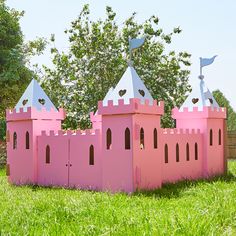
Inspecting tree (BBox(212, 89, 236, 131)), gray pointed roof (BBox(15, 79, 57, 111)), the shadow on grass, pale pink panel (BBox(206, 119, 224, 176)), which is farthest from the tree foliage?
tree (BBox(212, 89, 236, 131))

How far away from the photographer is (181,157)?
539 inches

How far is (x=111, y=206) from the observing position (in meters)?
8.43

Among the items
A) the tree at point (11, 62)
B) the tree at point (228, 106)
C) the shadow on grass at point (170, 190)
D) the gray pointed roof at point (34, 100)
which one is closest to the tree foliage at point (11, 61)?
the tree at point (11, 62)

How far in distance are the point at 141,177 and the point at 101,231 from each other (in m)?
4.44

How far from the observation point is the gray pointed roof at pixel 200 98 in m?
14.8

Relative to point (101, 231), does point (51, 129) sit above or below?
above

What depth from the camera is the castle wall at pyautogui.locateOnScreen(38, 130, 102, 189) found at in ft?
39.5

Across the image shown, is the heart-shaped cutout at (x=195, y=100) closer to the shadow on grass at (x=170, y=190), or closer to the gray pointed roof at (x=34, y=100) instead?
the shadow on grass at (x=170, y=190)

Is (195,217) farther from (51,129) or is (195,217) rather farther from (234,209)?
(51,129)

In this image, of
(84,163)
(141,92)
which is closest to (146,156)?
(141,92)

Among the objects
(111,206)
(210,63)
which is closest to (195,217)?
(111,206)

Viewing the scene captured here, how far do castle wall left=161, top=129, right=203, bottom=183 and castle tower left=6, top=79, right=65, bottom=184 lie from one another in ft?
11.4

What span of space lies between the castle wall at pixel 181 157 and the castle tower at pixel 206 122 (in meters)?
0.23

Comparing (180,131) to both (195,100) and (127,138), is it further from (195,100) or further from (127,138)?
(127,138)
